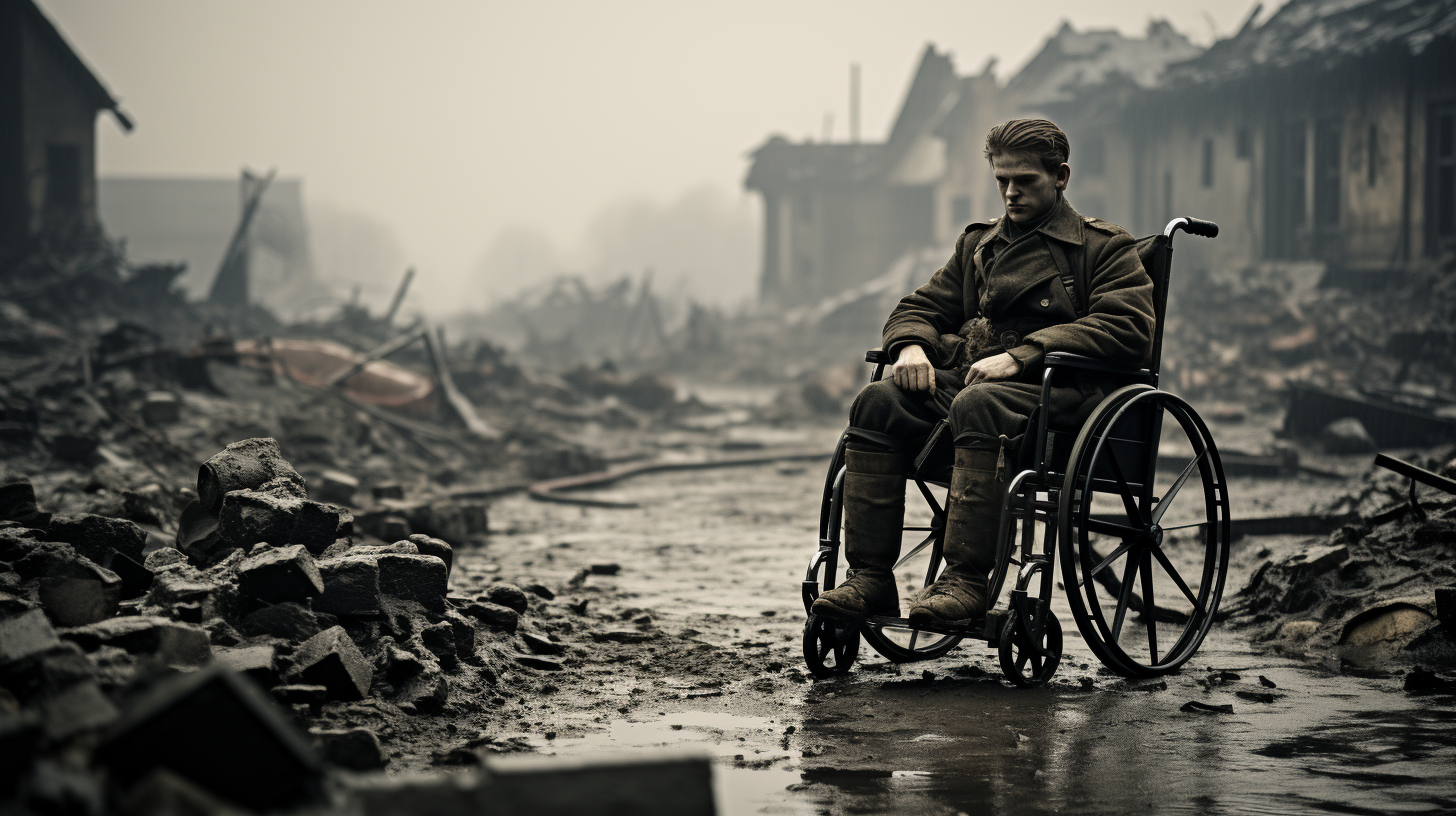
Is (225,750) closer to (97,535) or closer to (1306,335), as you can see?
(97,535)

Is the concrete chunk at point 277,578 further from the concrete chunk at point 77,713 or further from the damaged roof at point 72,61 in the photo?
the damaged roof at point 72,61

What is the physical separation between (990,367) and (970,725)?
112 cm

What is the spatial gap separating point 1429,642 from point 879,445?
1977 mm

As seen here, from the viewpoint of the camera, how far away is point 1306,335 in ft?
54.6

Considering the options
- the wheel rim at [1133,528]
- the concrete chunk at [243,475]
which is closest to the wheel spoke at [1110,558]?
the wheel rim at [1133,528]

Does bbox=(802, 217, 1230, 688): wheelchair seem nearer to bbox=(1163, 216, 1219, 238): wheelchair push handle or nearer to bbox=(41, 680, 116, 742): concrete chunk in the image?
bbox=(1163, 216, 1219, 238): wheelchair push handle

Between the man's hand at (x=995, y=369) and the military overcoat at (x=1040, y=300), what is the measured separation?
0.03m

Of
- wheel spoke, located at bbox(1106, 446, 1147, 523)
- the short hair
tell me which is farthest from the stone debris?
the short hair

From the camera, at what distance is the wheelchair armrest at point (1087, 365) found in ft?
12.1

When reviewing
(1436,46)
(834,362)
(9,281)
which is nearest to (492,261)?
(834,362)

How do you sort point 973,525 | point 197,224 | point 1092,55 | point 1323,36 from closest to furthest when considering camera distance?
1. point 973,525
2. point 1323,36
3. point 1092,55
4. point 197,224

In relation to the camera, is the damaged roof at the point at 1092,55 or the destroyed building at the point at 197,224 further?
the destroyed building at the point at 197,224

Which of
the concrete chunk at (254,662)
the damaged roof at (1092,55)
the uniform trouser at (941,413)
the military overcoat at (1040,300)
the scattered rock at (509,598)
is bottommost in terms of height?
the scattered rock at (509,598)

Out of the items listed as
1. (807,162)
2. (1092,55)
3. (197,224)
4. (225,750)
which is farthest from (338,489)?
(197,224)
